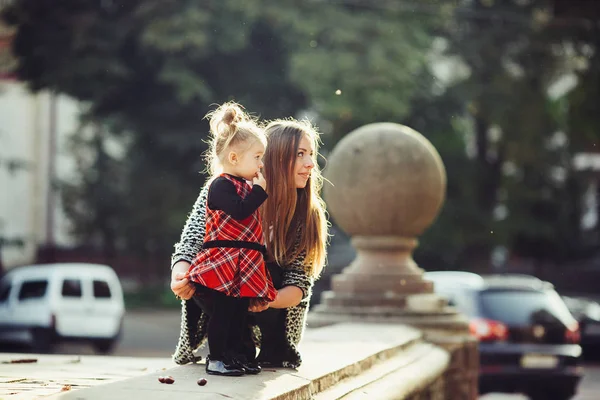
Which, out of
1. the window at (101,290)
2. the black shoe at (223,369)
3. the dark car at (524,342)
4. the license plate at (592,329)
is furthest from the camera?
the window at (101,290)

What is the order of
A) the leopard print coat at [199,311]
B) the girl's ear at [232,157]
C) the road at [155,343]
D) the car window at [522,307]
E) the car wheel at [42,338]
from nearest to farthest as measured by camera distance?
the girl's ear at [232,157], the leopard print coat at [199,311], the car window at [522,307], the road at [155,343], the car wheel at [42,338]

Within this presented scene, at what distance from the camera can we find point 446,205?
29906 mm

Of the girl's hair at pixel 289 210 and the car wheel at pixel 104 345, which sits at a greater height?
the girl's hair at pixel 289 210

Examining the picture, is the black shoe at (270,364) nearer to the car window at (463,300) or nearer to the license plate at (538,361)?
the license plate at (538,361)

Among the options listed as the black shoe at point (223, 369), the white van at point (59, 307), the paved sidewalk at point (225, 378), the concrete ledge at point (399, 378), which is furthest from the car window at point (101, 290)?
the black shoe at point (223, 369)

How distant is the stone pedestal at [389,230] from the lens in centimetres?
814

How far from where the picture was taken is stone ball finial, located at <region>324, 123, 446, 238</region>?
822cm

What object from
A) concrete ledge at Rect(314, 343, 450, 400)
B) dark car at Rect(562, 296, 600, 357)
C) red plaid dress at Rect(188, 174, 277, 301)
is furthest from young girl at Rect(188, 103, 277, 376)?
dark car at Rect(562, 296, 600, 357)

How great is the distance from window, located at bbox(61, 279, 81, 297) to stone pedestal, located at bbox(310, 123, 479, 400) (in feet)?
39.4

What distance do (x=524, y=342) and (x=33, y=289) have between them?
35.3 feet

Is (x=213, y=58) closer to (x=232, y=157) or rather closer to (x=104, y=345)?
(x=104, y=345)

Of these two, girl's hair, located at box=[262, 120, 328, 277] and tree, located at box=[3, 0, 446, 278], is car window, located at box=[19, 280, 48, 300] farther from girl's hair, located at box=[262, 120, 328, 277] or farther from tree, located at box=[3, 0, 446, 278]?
girl's hair, located at box=[262, 120, 328, 277]

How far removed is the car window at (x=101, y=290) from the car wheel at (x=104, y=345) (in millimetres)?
865

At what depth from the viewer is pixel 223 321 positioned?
4.36 meters
